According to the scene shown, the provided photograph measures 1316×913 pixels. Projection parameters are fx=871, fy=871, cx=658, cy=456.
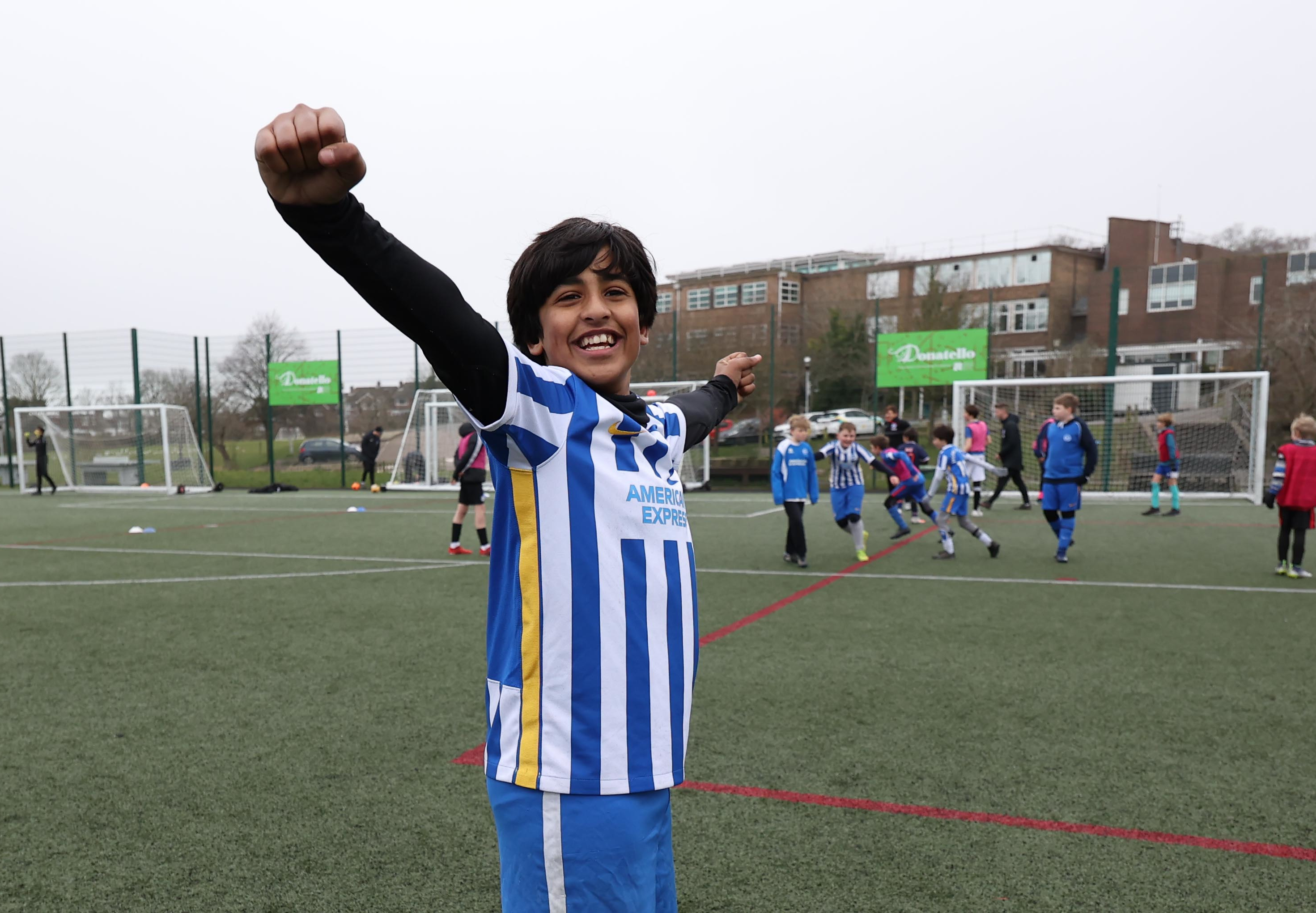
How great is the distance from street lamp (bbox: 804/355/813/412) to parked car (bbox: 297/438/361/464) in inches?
498

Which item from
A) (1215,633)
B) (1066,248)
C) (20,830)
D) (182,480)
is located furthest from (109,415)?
(1066,248)

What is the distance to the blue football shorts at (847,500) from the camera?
10250mm

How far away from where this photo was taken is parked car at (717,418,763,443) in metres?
22.8

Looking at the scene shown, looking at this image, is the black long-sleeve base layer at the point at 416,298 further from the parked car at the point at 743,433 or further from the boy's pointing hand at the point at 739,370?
the parked car at the point at 743,433

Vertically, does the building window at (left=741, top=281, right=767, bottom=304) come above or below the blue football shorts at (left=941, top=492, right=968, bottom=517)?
above

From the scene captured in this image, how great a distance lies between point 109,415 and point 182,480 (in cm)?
296

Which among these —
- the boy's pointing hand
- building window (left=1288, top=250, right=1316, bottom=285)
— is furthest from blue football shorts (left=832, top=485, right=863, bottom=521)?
building window (left=1288, top=250, right=1316, bottom=285)

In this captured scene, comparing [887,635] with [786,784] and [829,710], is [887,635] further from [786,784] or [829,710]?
[786,784]

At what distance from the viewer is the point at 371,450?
23.9 metres

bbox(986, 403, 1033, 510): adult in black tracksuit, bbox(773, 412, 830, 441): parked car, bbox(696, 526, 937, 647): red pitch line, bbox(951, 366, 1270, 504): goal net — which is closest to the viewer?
bbox(696, 526, 937, 647): red pitch line

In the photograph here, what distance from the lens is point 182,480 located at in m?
24.6

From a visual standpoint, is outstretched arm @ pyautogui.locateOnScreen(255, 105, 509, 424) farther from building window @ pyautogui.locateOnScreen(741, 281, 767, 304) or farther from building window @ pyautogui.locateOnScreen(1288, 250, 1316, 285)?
building window @ pyautogui.locateOnScreen(741, 281, 767, 304)

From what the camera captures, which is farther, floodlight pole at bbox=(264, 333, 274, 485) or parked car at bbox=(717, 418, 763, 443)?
floodlight pole at bbox=(264, 333, 274, 485)

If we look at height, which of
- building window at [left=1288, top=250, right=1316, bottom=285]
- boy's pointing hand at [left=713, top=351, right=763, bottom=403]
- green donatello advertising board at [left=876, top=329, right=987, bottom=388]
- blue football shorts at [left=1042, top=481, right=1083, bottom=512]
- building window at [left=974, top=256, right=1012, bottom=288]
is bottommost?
blue football shorts at [left=1042, top=481, right=1083, bottom=512]
